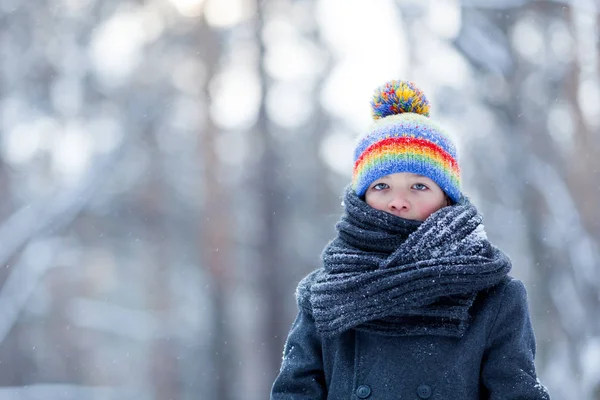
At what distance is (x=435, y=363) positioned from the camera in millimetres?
1984

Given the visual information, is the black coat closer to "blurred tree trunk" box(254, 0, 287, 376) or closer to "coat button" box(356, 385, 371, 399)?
"coat button" box(356, 385, 371, 399)

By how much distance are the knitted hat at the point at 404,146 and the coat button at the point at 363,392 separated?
0.57 meters

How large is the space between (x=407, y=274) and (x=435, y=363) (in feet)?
0.91

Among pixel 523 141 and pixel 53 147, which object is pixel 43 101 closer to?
pixel 53 147

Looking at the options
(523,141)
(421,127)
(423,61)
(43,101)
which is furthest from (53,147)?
(421,127)

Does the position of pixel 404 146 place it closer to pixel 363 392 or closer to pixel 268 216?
pixel 363 392

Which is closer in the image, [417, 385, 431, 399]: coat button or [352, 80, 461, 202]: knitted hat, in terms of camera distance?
[417, 385, 431, 399]: coat button

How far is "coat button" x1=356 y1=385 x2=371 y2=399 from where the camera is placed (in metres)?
2.02

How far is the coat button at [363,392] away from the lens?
2.02 m

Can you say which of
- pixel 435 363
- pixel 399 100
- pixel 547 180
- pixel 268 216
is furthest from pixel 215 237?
pixel 435 363

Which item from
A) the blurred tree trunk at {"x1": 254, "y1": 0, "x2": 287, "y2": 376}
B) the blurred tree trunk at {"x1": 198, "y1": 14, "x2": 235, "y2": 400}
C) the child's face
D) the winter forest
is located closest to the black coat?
the child's face

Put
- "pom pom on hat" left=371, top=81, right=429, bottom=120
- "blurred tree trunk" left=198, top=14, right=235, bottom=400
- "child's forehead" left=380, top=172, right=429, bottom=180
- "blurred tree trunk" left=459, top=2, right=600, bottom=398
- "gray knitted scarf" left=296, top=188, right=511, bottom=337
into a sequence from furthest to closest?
1. "blurred tree trunk" left=198, top=14, right=235, bottom=400
2. "blurred tree trunk" left=459, top=2, right=600, bottom=398
3. "pom pom on hat" left=371, top=81, right=429, bottom=120
4. "child's forehead" left=380, top=172, right=429, bottom=180
5. "gray knitted scarf" left=296, top=188, right=511, bottom=337

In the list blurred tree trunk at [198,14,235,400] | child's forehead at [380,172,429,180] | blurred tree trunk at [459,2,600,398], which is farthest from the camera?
blurred tree trunk at [198,14,235,400]

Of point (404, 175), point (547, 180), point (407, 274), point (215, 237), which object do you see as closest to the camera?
point (407, 274)
